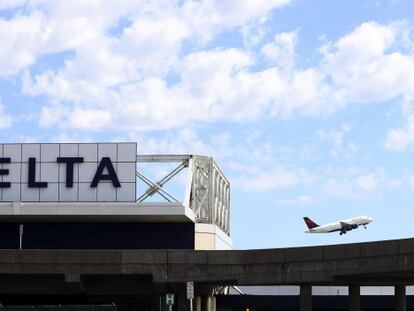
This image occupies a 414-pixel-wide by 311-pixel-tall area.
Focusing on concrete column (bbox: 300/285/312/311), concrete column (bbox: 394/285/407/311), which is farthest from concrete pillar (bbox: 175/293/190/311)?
concrete column (bbox: 394/285/407/311)

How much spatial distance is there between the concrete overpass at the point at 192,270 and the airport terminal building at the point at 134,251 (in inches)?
2.2

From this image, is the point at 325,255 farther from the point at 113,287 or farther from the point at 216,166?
the point at 216,166

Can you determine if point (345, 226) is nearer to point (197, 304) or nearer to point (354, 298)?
point (197, 304)

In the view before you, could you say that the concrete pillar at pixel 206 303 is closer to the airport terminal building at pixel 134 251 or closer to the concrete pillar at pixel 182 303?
the airport terminal building at pixel 134 251

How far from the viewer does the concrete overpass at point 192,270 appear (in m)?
43.6

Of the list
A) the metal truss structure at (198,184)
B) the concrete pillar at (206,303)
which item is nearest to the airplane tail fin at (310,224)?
the metal truss structure at (198,184)

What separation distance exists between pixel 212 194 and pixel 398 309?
78.2 feet

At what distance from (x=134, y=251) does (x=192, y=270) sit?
343cm

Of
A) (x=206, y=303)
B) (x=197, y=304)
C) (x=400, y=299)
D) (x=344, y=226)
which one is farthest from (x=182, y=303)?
(x=344, y=226)

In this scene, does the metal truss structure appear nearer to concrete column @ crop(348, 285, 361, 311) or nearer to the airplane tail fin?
concrete column @ crop(348, 285, 361, 311)

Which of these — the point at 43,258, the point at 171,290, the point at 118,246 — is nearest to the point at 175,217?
the point at 118,246

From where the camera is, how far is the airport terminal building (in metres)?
45.8

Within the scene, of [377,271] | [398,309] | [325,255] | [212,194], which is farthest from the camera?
[212,194]

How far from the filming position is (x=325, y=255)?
146 ft
